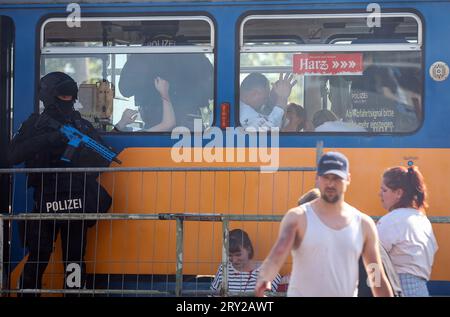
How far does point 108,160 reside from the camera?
8.42 meters

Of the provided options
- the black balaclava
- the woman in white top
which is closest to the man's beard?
the woman in white top

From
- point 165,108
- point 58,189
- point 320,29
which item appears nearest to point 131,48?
point 165,108

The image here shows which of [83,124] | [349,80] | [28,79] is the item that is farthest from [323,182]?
[28,79]

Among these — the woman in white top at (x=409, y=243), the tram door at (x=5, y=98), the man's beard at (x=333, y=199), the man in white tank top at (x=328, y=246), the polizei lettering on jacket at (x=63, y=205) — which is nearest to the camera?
the man in white tank top at (x=328, y=246)

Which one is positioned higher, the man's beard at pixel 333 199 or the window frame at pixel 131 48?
the window frame at pixel 131 48

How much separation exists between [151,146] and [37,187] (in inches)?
44.1

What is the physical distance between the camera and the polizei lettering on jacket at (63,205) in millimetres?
8438

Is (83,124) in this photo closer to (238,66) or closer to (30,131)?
(30,131)

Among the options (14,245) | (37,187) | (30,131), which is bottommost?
(14,245)

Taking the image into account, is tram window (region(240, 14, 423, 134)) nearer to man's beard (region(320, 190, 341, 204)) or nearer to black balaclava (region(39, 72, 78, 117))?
black balaclava (region(39, 72, 78, 117))

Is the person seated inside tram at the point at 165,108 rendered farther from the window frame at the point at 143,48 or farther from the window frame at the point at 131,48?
the window frame at the point at 143,48

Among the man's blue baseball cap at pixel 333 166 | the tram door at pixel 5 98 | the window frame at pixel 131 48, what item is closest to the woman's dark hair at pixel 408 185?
the man's blue baseball cap at pixel 333 166

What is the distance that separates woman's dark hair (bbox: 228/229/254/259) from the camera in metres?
8.35

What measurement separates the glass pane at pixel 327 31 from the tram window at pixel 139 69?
0.49 meters
